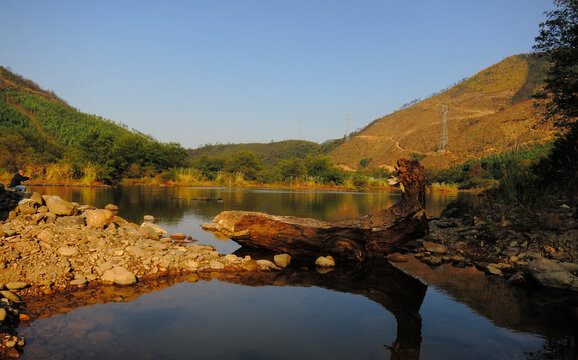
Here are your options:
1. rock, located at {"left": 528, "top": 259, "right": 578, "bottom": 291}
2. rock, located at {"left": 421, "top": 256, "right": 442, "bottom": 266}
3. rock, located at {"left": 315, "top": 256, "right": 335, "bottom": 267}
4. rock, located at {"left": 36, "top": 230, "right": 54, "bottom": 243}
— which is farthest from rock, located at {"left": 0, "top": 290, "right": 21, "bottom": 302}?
rock, located at {"left": 528, "top": 259, "right": 578, "bottom": 291}

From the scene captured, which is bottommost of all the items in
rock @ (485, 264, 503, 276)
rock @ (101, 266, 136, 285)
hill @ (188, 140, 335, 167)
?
rock @ (485, 264, 503, 276)

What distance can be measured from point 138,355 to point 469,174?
4806 centimetres

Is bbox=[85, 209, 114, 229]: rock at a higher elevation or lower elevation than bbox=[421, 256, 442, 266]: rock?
higher

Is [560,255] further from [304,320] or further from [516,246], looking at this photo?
[304,320]

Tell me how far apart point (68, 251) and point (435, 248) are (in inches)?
318

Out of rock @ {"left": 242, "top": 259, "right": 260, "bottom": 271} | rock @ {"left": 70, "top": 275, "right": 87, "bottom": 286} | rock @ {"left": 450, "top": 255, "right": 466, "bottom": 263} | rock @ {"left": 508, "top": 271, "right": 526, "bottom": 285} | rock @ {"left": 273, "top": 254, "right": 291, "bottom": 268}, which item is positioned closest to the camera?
rock @ {"left": 70, "top": 275, "right": 87, "bottom": 286}

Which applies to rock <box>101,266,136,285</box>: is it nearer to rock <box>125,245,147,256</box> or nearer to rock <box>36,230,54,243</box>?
rock <box>125,245,147,256</box>

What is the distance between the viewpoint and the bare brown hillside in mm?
56438

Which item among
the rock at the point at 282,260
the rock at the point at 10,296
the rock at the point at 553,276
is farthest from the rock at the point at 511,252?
the rock at the point at 10,296

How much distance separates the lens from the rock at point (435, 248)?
28.2 ft

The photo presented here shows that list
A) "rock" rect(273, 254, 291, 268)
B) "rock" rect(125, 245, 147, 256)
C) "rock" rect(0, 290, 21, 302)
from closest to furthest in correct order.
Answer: "rock" rect(0, 290, 21, 302), "rock" rect(125, 245, 147, 256), "rock" rect(273, 254, 291, 268)

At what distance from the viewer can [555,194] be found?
9.88 metres

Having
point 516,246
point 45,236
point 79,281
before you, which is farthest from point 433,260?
point 45,236

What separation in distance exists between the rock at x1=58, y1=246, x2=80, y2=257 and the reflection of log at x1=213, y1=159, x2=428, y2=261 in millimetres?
2822
